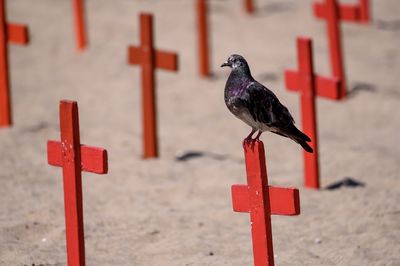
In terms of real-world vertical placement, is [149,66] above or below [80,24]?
above

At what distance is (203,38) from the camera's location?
11.4 metres

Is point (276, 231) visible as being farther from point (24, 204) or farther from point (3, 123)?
point (3, 123)

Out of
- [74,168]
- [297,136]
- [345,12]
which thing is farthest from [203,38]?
[74,168]

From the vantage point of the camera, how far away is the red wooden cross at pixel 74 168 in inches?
211

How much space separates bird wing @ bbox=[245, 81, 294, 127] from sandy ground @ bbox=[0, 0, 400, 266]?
103 cm

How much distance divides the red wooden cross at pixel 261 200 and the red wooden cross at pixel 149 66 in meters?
3.71

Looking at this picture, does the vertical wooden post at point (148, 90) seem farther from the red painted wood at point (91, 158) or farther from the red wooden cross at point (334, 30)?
the red painted wood at point (91, 158)

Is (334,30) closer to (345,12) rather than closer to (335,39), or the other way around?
(335,39)

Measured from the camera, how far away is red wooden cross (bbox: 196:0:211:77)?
1130cm

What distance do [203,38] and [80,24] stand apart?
1.84 meters

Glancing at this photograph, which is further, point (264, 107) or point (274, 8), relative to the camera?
point (274, 8)

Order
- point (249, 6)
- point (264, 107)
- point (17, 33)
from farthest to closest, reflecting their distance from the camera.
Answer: point (249, 6) → point (17, 33) → point (264, 107)

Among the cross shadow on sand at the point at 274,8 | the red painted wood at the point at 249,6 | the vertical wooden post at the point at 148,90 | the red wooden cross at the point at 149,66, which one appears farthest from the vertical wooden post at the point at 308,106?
the cross shadow on sand at the point at 274,8

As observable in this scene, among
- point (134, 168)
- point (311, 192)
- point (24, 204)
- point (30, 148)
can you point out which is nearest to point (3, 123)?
point (30, 148)
